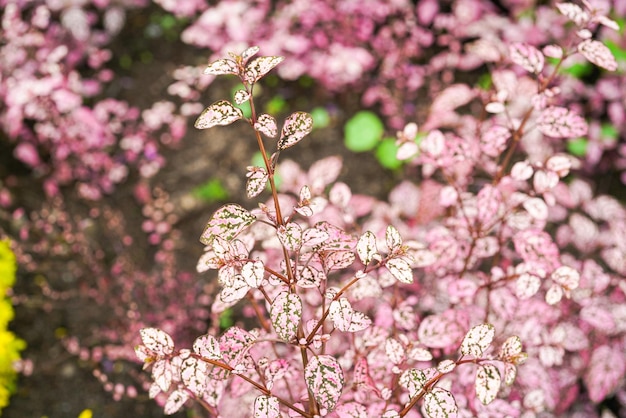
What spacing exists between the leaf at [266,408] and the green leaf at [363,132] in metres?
1.78

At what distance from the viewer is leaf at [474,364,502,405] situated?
98 cm

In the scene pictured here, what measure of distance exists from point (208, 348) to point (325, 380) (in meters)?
0.23

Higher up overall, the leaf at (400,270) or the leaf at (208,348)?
the leaf at (400,270)

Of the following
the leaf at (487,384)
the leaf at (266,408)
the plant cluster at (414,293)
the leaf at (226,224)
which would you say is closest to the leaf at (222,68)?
the plant cluster at (414,293)

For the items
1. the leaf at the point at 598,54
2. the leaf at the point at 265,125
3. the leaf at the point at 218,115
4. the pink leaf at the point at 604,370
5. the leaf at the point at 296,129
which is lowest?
the pink leaf at the point at 604,370

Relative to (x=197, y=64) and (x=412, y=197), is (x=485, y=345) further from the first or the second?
(x=197, y=64)

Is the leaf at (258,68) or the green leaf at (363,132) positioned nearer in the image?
the leaf at (258,68)

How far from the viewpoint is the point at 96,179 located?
8.46 ft

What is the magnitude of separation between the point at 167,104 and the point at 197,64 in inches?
12.8

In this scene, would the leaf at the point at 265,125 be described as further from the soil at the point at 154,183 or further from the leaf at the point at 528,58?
the soil at the point at 154,183

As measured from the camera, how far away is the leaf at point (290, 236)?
37.8 inches

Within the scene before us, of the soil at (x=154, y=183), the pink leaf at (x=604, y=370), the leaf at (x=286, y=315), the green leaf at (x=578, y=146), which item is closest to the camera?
the leaf at (x=286, y=315)

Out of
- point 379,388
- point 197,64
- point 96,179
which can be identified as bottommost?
point 96,179

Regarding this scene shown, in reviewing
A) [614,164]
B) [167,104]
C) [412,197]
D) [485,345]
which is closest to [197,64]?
[167,104]
